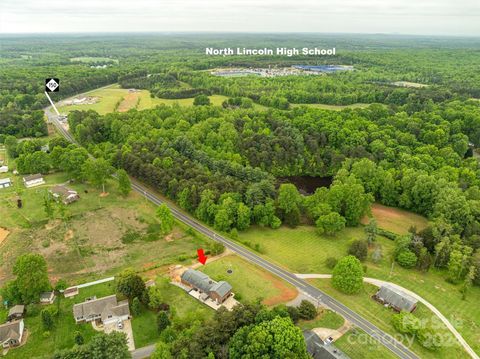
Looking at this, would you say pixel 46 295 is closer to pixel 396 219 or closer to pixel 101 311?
pixel 101 311

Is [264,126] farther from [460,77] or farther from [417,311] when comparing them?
[460,77]

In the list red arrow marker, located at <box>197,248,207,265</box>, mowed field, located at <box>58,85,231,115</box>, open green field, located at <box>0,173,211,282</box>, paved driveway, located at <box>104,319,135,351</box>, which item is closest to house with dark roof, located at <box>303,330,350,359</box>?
red arrow marker, located at <box>197,248,207,265</box>

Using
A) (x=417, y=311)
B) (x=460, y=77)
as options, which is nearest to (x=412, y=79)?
(x=460, y=77)

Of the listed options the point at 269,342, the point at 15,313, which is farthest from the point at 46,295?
the point at 269,342

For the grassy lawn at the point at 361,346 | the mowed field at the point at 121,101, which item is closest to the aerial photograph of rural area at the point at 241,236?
the grassy lawn at the point at 361,346

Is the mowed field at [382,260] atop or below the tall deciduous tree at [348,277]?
below

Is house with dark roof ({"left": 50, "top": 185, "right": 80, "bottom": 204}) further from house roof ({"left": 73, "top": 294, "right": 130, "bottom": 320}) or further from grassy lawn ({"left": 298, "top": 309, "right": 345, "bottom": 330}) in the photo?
grassy lawn ({"left": 298, "top": 309, "right": 345, "bottom": 330})

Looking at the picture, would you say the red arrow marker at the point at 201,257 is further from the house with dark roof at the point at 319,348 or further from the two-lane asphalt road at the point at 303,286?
the house with dark roof at the point at 319,348
